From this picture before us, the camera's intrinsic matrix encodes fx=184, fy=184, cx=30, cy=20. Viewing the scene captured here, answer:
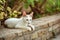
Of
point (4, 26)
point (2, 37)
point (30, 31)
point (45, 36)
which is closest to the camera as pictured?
point (2, 37)

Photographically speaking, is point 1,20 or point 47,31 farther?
point 47,31

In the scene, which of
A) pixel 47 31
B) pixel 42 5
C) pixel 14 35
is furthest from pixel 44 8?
pixel 14 35

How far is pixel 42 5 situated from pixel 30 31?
2.39m

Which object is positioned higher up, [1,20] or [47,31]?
[1,20]

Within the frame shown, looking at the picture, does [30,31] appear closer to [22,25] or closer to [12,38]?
[22,25]

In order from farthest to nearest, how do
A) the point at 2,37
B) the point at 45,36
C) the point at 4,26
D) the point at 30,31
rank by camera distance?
1. the point at 45,36
2. the point at 4,26
3. the point at 30,31
4. the point at 2,37

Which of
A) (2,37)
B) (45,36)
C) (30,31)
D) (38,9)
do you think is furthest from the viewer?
(38,9)

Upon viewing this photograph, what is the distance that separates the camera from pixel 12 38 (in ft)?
12.0

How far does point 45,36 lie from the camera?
4.95 m

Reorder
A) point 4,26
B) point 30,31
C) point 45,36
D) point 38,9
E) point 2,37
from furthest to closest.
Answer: point 38,9
point 45,36
point 4,26
point 30,31
point 2,37

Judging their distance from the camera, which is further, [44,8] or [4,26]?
[44,8]

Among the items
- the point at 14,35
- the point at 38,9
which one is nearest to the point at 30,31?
the point at 14,35

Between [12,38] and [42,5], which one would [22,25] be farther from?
[42,5]

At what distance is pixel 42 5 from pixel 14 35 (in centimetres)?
290
